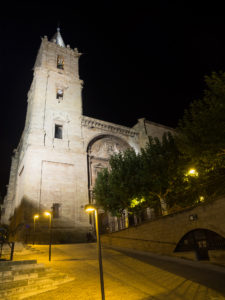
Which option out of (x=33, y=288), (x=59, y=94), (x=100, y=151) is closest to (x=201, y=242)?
A: (x=33, y=288)

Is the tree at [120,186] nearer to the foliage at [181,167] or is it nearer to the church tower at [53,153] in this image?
the foliage at [181,167]

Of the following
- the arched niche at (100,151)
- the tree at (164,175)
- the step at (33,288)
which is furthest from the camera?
the arched niche at (100,151)

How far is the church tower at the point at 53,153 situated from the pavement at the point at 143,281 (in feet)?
43.2

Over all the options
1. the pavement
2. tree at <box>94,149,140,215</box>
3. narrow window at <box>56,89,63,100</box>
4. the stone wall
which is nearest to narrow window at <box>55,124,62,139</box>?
narrow window at <box>56,89,63,100</box>

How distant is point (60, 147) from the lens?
27.0 metres

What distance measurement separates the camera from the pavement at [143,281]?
6734mm

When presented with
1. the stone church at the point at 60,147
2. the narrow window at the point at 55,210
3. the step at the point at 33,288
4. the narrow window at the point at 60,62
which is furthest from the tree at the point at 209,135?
→ the narrow window at the point at 60,62

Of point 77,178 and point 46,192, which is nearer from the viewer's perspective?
point 46,192

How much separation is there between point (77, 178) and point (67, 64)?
65.1 feet

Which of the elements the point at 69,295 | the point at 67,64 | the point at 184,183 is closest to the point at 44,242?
the point at 184,183

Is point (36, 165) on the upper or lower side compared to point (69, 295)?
upper

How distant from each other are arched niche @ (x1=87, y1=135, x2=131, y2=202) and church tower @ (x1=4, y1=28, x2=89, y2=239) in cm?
127

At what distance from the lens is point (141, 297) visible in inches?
260

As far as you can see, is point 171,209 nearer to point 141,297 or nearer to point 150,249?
point 150,249
